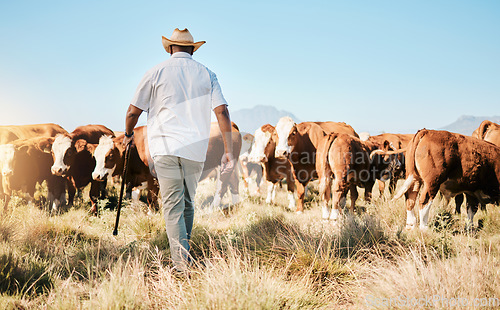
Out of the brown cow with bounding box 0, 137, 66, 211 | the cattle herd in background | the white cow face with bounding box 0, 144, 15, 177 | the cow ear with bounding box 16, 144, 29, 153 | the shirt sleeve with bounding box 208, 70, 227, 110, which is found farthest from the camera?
the cow ear with bounding box 16, 144, 29, 153

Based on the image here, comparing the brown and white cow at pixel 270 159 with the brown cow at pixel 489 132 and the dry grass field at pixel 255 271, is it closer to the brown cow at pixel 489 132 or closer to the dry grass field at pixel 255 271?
the dry grass field at pixel 255 271

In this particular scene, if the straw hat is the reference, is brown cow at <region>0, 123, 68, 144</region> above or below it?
below

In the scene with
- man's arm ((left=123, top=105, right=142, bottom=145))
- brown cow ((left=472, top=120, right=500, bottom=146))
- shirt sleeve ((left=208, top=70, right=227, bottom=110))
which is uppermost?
shirt sleeve ((left=208, top=70, right=227, bottom=110))

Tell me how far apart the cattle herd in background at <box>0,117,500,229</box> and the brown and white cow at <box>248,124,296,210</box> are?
0.09ft

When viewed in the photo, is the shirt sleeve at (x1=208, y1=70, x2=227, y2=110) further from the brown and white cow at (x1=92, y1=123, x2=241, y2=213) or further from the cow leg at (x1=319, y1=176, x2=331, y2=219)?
the brown and white cow at (x1=92, y1=123, x2=241, y2=213)

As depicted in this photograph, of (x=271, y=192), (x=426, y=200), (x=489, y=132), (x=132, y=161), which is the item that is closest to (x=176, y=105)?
(x=132, y=161)

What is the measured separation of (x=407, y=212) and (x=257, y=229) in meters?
2.55

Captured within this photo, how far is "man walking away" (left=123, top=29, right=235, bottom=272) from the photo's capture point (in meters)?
3.82

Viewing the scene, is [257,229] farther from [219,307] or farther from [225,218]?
[219,307]

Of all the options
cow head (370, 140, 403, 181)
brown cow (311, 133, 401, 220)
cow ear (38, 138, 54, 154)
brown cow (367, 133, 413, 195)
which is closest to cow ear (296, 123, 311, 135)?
brown cow (367, 133, 413, 195)

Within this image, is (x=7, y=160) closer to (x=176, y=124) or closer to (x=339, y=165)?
(x=176, y=124)

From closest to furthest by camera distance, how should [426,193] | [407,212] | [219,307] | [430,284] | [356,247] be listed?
1. [219,307]
2. [430,284]
3. [356,247]
4. [426,193]
5. [407,212]

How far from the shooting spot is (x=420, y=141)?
5.62 m

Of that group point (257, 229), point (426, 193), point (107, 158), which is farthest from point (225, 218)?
point (426, 193)
